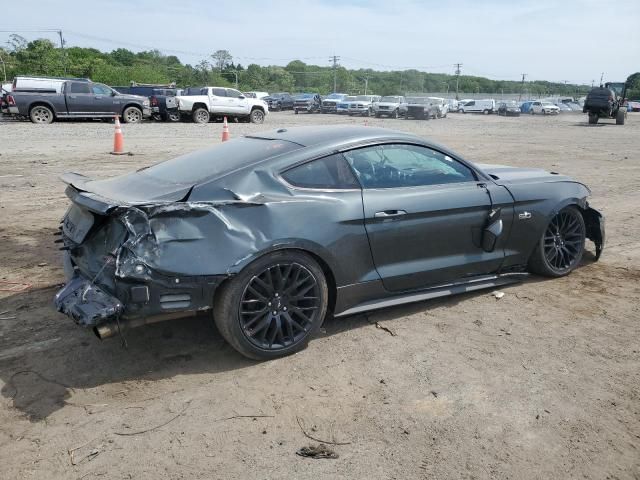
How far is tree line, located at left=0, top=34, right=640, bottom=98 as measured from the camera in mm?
48156

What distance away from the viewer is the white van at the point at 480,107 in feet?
172

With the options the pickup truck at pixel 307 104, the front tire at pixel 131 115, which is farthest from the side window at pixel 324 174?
the pickup truck at pixel 307 104

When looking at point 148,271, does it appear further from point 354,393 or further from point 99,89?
point 99,89

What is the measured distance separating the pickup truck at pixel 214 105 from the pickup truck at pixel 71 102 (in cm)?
228

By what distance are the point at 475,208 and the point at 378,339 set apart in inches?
52.9

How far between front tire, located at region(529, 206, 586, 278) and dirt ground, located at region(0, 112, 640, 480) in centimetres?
14

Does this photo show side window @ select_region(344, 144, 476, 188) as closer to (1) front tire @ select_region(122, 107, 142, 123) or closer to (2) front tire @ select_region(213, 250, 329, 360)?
(2) front tire @ select_region(213, 250, 329, 360)

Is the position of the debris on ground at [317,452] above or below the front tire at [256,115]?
below

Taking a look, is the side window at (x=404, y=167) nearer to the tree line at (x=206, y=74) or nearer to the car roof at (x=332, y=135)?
the car roof at (x=332, y=135)

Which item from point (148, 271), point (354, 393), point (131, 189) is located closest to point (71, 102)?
point (131, 189)

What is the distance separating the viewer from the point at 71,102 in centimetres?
2117

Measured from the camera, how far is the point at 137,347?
3.83m

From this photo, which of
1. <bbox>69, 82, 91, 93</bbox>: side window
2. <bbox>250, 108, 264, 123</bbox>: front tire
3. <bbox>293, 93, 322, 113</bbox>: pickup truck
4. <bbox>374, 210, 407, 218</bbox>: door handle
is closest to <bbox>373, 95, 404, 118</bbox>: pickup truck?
<bbox>293, 93, 322, 113</bbox>: pickup truck

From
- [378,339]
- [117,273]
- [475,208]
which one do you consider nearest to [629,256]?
[475,208]
